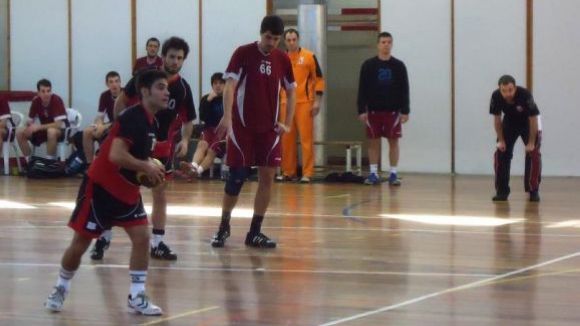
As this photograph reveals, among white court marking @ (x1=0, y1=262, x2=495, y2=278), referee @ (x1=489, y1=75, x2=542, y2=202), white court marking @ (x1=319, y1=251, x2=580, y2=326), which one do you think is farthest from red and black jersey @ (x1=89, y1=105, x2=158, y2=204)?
referee @ (x1=489, y1=75, x2=542, y2=202)

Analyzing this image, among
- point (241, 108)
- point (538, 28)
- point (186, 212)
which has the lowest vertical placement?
point (186, 212)

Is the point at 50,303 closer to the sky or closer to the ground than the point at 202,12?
closer to the ground

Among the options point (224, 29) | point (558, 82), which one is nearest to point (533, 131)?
point (558, 82)

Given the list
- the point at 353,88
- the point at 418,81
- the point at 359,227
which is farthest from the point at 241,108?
the point at 353,88

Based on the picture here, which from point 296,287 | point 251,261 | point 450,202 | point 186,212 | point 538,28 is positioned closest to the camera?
point 296,287

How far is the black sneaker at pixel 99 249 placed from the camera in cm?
795

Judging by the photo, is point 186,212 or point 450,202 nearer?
point 186,212

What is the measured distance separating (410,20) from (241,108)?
854 cm

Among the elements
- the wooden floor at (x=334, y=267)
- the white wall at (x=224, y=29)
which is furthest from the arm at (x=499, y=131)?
the white wall at (x=224, y=29)

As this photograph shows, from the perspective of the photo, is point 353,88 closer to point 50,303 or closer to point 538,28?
point 538,28

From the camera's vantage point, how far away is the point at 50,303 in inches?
237

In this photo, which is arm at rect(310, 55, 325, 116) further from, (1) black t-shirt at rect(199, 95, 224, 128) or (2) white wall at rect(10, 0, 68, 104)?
(2) white wall at rect(10, 0, 68, 104)

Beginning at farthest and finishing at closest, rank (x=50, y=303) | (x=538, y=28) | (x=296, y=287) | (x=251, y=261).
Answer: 1. (x=538, y=28)
2. (x=251, y=261)
3. (x=296, y=287)
4. (x=50, y=303)

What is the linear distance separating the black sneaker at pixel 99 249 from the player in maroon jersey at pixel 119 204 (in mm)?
1890
